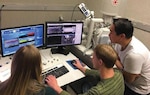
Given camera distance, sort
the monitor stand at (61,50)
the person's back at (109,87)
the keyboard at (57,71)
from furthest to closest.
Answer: the monitor stand at (61,50), the keyboard at (57,71), the person's back at (109,87)

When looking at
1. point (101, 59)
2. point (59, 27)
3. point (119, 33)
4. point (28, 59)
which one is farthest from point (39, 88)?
point (59, 27)

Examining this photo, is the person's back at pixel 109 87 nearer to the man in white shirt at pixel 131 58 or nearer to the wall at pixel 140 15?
the man in white shirt at pixel 131 58

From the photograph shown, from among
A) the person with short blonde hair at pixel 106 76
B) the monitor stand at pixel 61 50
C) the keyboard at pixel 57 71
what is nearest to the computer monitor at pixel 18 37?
the monitor stand at pixel 61 50

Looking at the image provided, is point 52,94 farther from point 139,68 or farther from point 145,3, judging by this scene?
point 145,3

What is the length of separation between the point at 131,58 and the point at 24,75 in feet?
3.54

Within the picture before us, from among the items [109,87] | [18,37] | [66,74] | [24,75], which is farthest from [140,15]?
[24,75]

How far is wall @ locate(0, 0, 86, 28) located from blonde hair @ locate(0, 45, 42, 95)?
1459 millimetres

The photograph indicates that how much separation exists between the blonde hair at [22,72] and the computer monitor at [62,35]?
110 centimetres

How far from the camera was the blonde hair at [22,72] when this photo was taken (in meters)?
1.17

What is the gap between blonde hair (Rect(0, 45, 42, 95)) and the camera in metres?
1.17

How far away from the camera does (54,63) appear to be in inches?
82.8

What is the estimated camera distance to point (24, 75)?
1188 millimetres

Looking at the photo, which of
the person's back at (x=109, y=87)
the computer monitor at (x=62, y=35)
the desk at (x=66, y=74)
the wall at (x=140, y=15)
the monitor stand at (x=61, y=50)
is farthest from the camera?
the wall at (x=140, y=15)

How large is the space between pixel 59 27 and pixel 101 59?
0.94 meters
